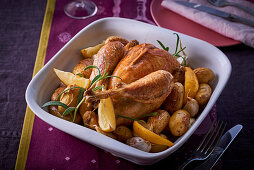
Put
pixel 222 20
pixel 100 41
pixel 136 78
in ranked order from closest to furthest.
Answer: pixel 136 78 → pixel 100 41 → pixel 222 20

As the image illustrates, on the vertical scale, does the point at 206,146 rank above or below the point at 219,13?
below

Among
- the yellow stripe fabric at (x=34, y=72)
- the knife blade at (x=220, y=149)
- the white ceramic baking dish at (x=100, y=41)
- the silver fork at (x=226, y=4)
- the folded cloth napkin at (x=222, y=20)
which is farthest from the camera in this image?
the silver fork at (x=226, y=4)

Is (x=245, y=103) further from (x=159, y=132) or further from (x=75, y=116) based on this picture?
(x=75, y=116)

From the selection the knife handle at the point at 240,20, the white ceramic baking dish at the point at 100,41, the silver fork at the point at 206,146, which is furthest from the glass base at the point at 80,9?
the silver fork at the point at 206,146

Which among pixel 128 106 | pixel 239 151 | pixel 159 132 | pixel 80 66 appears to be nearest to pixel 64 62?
pixel 80 66

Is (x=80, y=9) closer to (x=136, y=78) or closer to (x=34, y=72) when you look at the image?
(x=34, y=72)

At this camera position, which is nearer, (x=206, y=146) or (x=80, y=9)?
(x=206, y=146)

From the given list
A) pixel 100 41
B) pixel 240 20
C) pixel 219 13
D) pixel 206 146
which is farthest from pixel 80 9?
pixel 206 146

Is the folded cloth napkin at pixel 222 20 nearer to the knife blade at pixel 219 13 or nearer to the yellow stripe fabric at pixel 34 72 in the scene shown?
the knife blade at pixel 219 13
